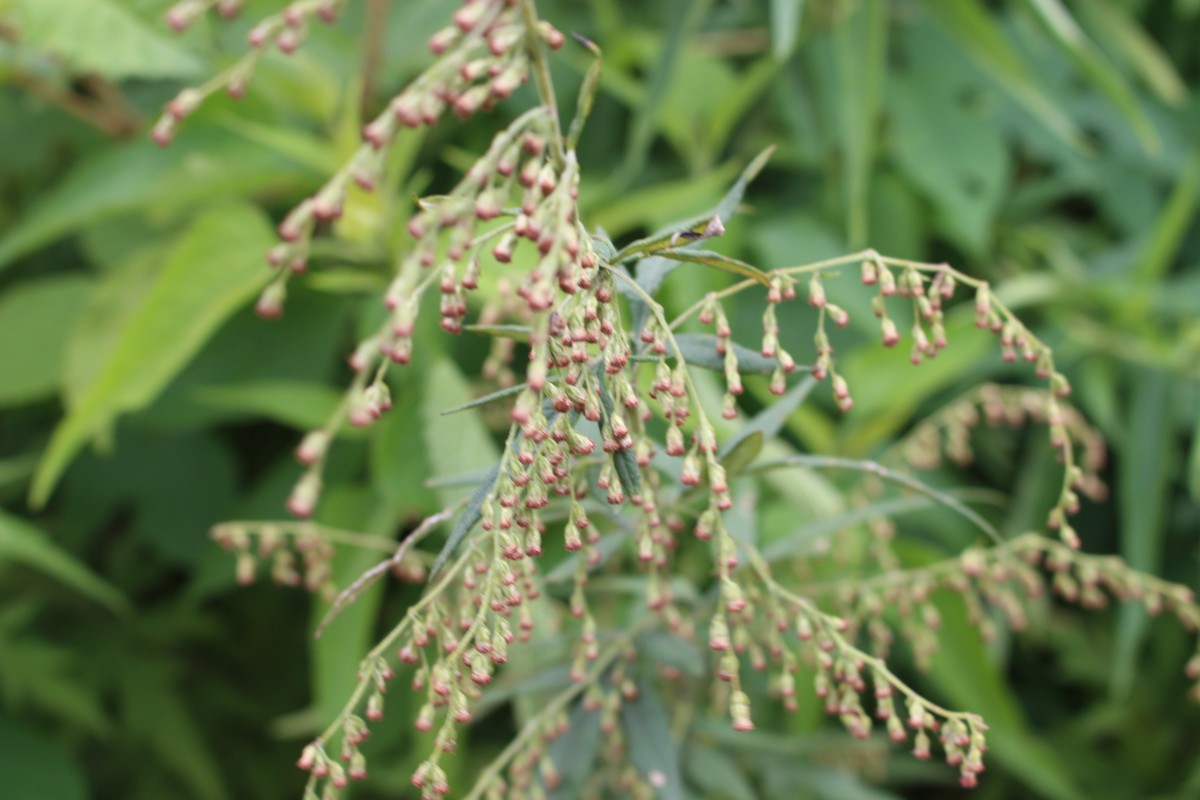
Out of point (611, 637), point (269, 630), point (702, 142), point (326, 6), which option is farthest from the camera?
point (269, 630)

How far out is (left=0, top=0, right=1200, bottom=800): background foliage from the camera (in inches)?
42.4

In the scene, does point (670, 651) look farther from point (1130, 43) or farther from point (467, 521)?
point (1130, 43)

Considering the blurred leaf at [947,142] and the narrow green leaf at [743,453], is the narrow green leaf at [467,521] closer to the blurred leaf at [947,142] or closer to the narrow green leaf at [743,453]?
the narrow green leaf at [743,453]

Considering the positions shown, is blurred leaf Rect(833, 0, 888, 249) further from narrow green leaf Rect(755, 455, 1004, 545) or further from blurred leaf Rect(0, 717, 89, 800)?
blurred leaf Rect(0, 717, 89, 800)

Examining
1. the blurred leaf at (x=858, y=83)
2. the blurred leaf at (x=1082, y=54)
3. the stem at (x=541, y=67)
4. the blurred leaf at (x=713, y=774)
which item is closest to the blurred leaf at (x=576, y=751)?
the blurred leaf at (x=713, y=774)

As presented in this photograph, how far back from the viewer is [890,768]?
1.25 metres

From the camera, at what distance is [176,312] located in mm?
1002

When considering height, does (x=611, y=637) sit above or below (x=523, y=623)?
below

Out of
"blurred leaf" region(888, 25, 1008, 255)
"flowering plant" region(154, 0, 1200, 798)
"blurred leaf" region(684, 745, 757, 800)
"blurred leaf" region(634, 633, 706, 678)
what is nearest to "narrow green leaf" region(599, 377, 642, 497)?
"flowering plant" region(154, 0, 1200, 798)

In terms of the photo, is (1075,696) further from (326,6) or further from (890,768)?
(326,6)

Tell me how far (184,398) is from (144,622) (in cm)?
34

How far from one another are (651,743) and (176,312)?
603 millimetres

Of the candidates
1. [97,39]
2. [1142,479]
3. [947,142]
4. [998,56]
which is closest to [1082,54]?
[998,56]

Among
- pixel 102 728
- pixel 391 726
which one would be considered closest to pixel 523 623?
pixel 391 726
